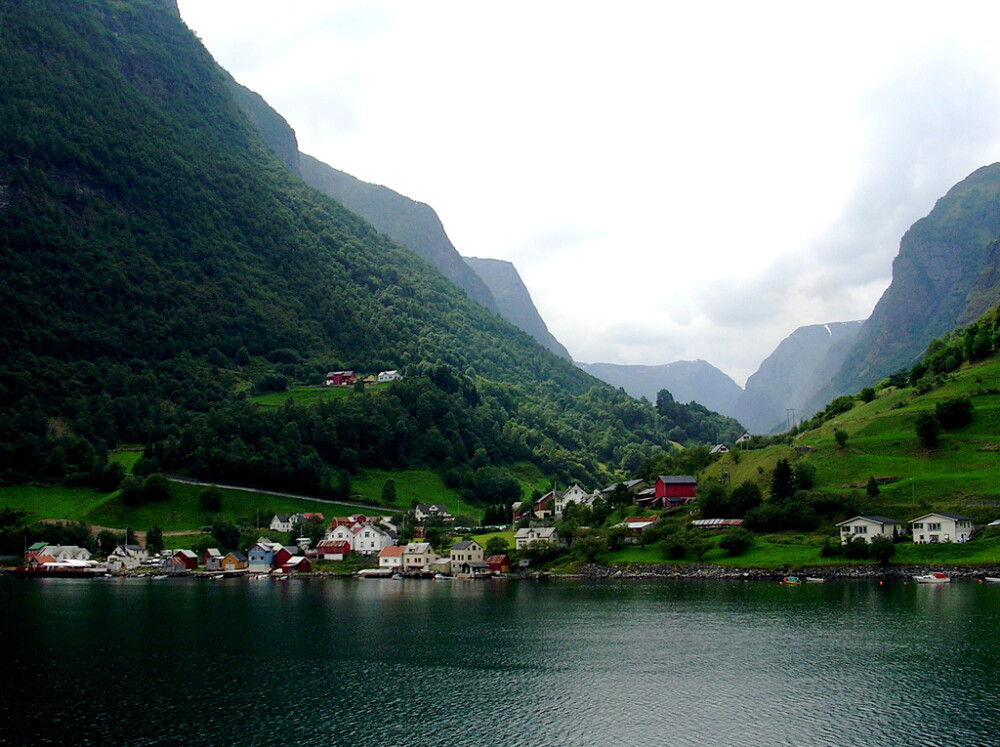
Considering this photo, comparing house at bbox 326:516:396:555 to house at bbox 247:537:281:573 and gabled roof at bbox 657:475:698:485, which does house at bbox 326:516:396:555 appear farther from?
gabled roof at bbox 657:475:698:485

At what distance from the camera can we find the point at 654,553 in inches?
3836

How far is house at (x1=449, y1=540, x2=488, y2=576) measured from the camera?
115 metres

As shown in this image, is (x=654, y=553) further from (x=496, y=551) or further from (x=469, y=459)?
(x=469, y=459)

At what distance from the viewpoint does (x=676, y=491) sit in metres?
116

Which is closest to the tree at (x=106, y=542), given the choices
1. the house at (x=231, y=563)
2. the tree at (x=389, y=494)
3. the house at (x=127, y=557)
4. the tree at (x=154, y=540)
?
the house at (x=127, y=557)

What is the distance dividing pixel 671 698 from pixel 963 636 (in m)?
21.2

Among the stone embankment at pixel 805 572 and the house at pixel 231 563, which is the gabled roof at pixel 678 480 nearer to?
the stone embankment at pixel 805 572

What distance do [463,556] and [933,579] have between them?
60711 millimetres

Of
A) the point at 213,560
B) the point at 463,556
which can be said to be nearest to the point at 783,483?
the point at 463,556

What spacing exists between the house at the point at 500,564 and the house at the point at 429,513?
2919 centimetres

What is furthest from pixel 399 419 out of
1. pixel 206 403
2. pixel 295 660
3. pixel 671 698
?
pixel 671 698

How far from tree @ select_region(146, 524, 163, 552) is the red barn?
240 feet

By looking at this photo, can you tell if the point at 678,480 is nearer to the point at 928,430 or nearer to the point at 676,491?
the point at 676,491

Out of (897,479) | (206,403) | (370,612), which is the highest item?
(206,403)
